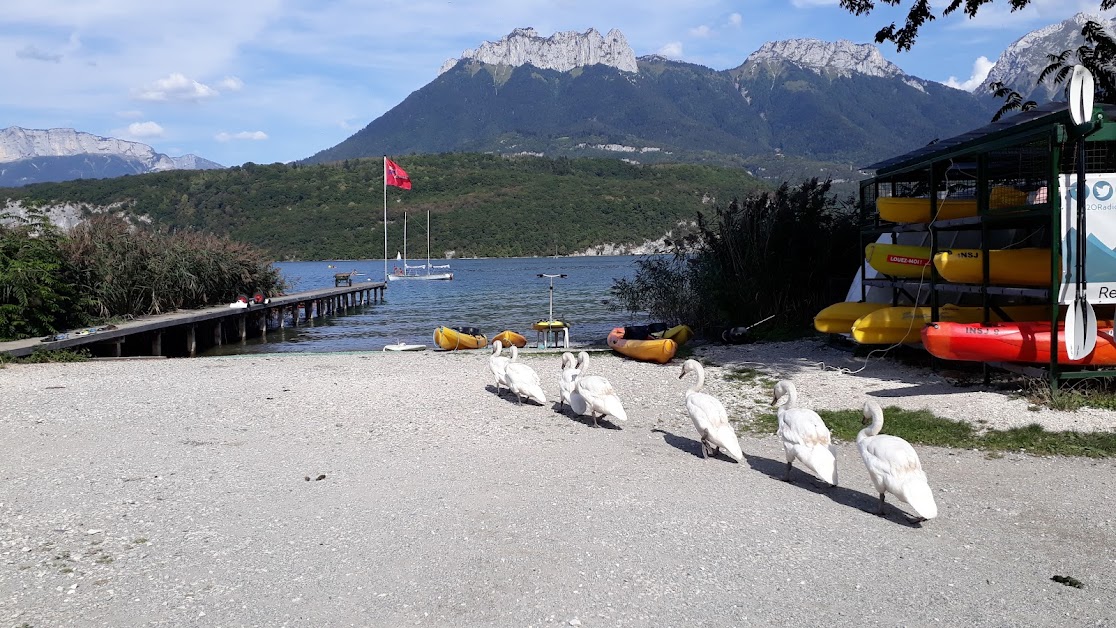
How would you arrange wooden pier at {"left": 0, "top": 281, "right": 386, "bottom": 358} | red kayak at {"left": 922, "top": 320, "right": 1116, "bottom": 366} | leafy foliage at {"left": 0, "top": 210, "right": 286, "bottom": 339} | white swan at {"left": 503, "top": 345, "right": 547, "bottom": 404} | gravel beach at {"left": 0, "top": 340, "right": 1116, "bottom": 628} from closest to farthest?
gravel beach at {"left": 0, "top": 340, "right": 1116, "bottom": 628} < red kayak at {"left": 922, "top": 320, "right": 1116, "bottom": 366} < white swan at {"left": 503, "top": 345, "right": 547, "bottom": 404} < wooden pier at {"left": 0, "top": 281, "right": 386, "bottom": 358} < leafy foliage at {"left": 0, "top": 210, "right": 286, "bottom": 339}

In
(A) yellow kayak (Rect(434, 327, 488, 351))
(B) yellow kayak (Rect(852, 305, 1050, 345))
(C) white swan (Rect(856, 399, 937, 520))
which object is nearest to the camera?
(C) white swan (Rect(856, 399, 937, 520))

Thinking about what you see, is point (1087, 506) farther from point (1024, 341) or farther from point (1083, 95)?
point (1083, 95)

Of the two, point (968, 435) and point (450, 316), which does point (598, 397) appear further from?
point (450, 316)

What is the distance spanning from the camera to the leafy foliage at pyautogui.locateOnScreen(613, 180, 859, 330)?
1795 centimetres

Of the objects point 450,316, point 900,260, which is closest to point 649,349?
point 900,260

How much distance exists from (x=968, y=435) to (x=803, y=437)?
265 centimetres

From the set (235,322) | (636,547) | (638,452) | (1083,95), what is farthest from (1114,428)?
(235,322)

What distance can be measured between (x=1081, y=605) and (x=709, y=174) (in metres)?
140

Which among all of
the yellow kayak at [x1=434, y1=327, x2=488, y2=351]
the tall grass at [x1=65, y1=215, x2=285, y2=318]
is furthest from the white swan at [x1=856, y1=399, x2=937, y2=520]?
the tall grass at [x1=65, y1=215, x2=285, y2=318]

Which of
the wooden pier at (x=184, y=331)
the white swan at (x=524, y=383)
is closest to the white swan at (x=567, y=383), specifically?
the white swan at (x=524, y=383)

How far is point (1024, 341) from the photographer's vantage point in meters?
9.92

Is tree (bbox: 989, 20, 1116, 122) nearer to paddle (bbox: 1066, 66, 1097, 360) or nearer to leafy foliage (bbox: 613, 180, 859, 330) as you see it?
leafy foliage (bbox: 613, 180, 859, 330)

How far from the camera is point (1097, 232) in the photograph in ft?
31.2

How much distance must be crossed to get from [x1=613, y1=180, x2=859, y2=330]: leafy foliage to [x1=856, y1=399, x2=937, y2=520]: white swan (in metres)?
11.5
